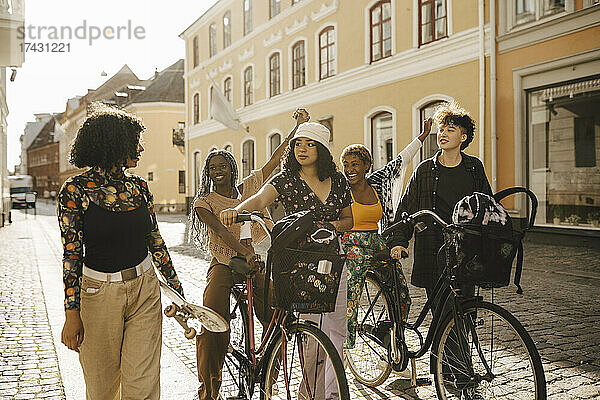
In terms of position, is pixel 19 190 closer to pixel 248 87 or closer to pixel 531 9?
pixel 248 87

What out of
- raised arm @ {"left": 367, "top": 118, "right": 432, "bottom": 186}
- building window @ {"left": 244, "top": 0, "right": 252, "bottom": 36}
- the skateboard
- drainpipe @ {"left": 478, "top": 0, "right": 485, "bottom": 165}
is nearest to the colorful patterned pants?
raised arm @ {"left": 367, "top": 118, "right": 432, "bottom": 186}

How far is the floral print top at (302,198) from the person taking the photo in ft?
11.3

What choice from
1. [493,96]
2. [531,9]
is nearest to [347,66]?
[493,96]

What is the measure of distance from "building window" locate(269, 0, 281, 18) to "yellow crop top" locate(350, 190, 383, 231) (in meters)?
21.7

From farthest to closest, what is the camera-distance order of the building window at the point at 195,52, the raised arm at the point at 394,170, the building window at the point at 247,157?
the building window at the point at 195,52 → the building window at the point at 247,157 → the raised arm at the point at 394,170

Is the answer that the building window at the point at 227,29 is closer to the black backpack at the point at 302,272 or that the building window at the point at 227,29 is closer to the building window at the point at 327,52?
the building window at the point at 327,52

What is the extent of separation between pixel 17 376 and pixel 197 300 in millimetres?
3254

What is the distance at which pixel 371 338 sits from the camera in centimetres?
438

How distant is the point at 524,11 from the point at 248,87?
15911mm

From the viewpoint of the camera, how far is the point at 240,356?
382 centimetres

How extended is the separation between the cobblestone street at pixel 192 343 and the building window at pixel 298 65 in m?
13.0

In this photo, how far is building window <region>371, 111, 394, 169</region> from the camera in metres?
18.3

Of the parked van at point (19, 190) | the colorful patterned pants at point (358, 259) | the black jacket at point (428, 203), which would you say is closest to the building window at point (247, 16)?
the colorful patterned pants at point (358, 259)

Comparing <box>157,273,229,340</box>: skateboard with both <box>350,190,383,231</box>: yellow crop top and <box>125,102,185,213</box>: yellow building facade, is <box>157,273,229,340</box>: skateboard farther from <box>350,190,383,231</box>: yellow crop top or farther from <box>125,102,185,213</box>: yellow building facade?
<box>125,102,185,213</box>: yellow building facade
